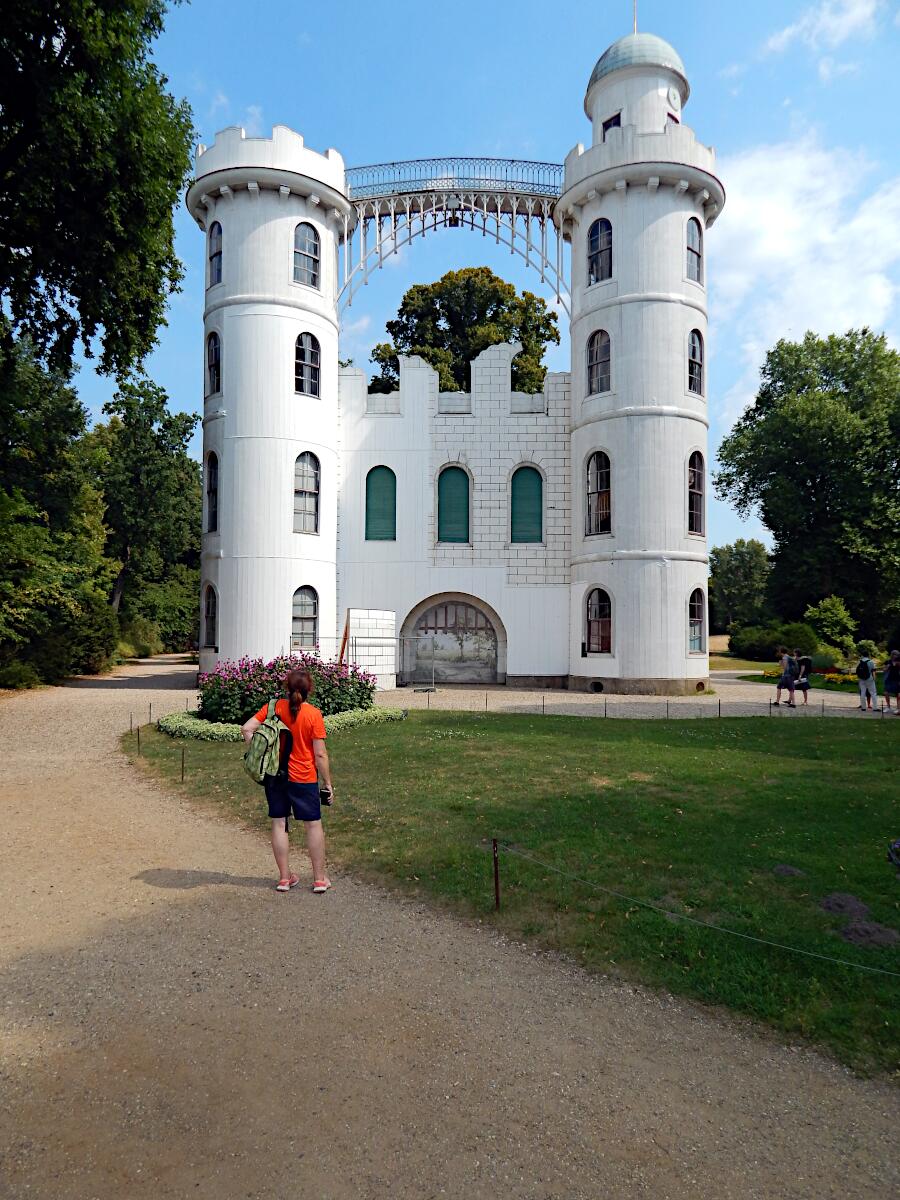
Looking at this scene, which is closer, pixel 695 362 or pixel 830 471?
pixel 695 362

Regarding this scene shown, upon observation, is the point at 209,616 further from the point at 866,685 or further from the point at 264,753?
the point at 866,685

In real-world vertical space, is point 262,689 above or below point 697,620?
below

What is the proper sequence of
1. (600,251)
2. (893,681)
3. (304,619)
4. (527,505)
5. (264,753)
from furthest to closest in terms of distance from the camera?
1. (527,505)
2. (600,251)
3. (304,619)
4. (893,681)
5. (264,753)

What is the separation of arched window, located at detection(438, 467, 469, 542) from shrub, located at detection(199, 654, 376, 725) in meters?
9.82

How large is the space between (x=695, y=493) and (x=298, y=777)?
21355 mm

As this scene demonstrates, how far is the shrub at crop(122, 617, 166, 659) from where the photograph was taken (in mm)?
44194

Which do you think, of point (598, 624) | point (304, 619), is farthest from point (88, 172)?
point (598, 624)

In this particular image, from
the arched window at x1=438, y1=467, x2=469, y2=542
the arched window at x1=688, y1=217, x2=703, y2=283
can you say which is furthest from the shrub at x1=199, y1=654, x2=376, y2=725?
the arched window at x1=688, y1=217, x2=703, y2=283

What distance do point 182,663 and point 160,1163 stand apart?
37839mm

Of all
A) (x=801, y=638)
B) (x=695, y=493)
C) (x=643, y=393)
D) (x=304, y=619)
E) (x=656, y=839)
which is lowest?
(x=656, y=839)

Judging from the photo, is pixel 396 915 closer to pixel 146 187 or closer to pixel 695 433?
pixel 146 187

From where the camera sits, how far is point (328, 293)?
88.0ft

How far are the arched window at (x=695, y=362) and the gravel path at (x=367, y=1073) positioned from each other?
74.5 ft

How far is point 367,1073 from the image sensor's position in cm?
455
